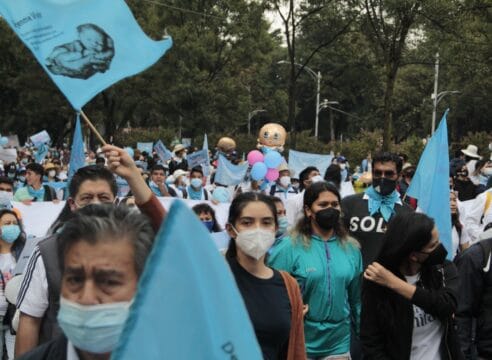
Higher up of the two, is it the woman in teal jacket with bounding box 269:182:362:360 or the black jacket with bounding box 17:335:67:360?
the black jacket with bounding box 17:335:67:360

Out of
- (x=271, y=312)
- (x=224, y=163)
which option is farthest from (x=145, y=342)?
(x=224, y=163)

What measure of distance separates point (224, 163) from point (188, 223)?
37.5 ft

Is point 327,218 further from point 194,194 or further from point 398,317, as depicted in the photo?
point 194,194

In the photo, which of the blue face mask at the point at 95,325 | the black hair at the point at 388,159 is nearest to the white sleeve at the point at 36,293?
the blue face mask at the point at 95,325

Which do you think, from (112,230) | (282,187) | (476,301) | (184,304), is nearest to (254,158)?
(282,187)

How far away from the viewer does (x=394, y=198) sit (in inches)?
231

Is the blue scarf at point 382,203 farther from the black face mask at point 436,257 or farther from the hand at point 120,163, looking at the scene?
the hand at point 120,163

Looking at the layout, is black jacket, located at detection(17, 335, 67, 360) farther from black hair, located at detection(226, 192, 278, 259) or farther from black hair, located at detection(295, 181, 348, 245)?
black hair, located at detection(295, 181, 348, 245)

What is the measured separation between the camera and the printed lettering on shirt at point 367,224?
5.62m

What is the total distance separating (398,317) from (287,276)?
61 cm

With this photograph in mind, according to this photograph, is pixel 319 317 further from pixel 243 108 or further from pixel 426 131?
pixel 426 131

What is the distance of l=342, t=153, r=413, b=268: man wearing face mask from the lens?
221 inches

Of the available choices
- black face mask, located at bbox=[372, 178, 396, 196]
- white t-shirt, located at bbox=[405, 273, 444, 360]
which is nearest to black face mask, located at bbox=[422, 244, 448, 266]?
white t-shirt, located at bbox=[405, 273, 444, 360]

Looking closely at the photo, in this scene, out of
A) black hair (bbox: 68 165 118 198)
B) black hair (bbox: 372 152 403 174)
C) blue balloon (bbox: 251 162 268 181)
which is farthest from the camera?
blue balloon (bbox: 251 162 268 181)
